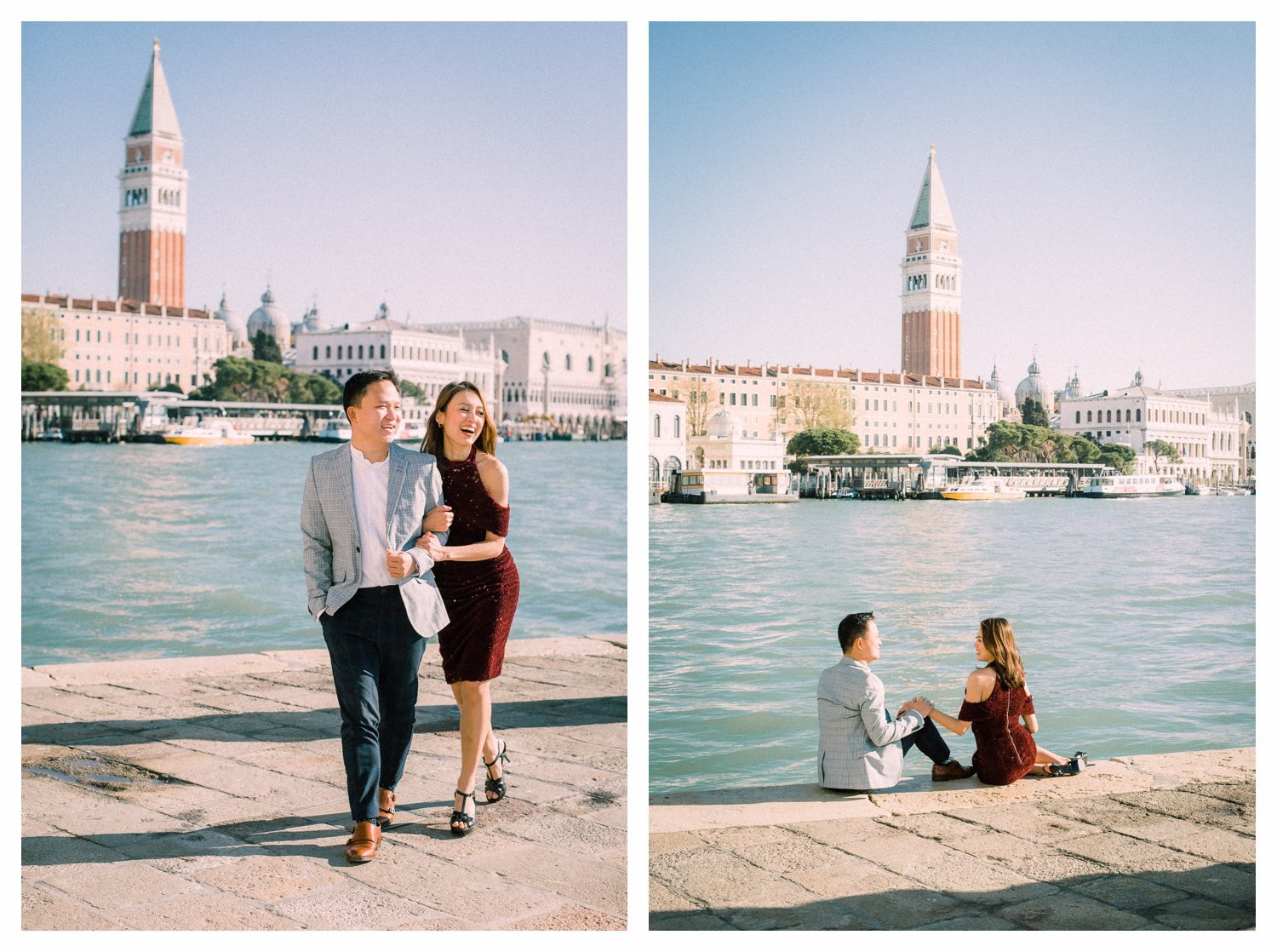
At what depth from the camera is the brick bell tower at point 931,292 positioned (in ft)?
11.3

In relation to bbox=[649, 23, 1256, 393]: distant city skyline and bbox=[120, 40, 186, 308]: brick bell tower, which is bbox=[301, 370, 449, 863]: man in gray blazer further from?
bbox=[120, 40, 186, 308]: brick bell tower

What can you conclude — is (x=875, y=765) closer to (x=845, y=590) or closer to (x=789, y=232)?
(x=789, y=232)

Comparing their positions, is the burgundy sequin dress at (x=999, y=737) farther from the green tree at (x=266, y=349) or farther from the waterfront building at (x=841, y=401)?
the green tree at (x=266, y=349)

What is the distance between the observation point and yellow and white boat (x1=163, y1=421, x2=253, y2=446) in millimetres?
41781

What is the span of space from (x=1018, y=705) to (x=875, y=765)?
0.35 metres

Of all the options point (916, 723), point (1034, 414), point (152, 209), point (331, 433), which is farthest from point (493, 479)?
point (152, 209)

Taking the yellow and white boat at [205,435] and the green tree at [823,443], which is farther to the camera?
the yellow and white boat at [205,435]

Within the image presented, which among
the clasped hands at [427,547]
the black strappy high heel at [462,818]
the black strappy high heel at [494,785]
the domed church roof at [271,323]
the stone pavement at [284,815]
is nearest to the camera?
the stone pavement at [284,815]

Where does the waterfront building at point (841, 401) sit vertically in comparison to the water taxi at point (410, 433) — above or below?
below

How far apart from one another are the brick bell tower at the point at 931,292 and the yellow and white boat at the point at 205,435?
134 ft

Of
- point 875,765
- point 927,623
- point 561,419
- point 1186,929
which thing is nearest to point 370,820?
point 875,765

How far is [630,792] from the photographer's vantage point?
2.08m

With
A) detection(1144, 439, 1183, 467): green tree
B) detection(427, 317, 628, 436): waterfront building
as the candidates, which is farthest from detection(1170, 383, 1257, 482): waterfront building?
detection(427, 317, 628, 436): waterfront building

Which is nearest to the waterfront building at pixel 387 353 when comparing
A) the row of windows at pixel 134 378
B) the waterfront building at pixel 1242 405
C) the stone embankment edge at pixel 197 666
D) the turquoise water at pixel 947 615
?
the row of windows at pixel 134 378
